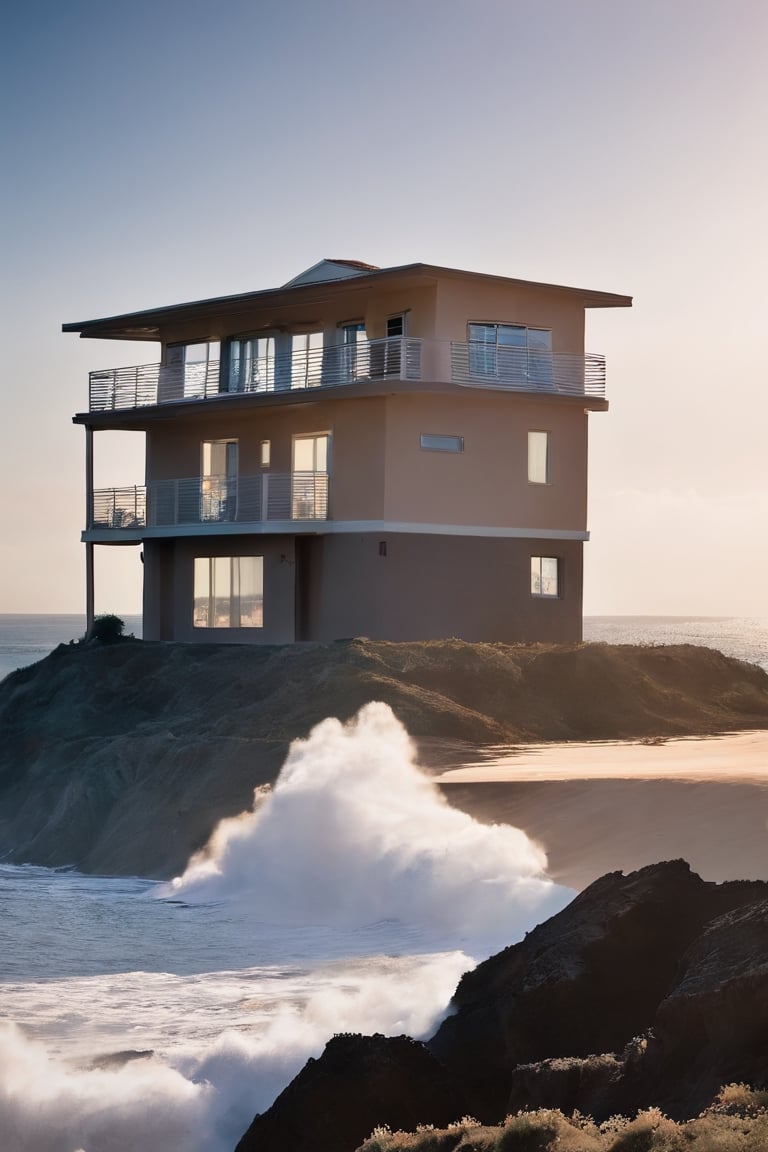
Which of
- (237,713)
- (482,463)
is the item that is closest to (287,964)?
(237,713)

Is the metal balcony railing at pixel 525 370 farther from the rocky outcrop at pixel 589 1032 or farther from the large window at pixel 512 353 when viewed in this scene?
the rocky outcrop at pixel 589 1032

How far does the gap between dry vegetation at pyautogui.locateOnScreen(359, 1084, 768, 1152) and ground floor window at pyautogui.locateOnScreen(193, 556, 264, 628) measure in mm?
31069

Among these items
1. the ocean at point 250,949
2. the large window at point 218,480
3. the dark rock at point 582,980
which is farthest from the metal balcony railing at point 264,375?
the dark rock at point 582,980

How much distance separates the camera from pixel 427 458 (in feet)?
128

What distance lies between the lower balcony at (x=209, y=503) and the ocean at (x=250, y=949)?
40.2 ft

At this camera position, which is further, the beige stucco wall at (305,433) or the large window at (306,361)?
the large window at (306,361)

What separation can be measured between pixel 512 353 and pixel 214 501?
879 cm

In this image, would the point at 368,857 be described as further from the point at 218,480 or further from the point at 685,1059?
the point at 218,480

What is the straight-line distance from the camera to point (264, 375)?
4191 centimetres

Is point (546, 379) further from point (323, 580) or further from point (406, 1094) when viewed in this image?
point (406, 1094)

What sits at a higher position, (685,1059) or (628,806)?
(685,1059)

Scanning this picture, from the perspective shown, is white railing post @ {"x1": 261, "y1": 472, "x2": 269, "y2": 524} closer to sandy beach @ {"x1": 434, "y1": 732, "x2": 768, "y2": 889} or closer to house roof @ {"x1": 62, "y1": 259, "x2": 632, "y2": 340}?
house roof @ {"x1": 62, "y1": 259, "x2": 632, "y2": 340}

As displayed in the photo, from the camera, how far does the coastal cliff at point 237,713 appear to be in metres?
27.5

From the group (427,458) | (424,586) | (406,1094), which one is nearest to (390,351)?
(427,458)
